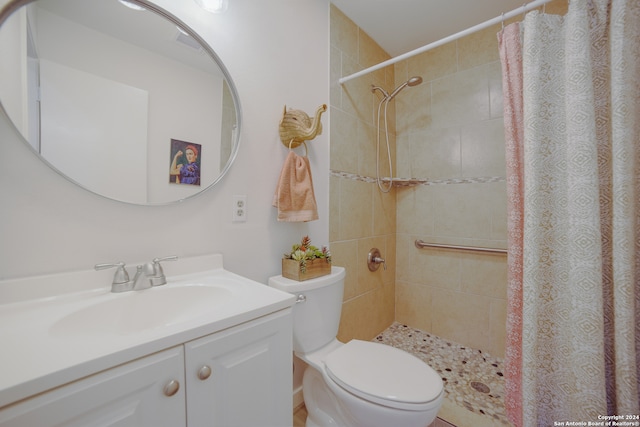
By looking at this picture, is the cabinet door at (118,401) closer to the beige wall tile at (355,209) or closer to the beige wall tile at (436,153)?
the beige wall tile at (355,209)

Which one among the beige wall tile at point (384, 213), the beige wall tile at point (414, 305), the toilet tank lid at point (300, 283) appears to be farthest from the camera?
the beige wall tile at point (414, 305)

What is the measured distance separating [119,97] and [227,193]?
48 cm

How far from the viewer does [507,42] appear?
3.53 feet

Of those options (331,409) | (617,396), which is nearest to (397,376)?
(331,409)

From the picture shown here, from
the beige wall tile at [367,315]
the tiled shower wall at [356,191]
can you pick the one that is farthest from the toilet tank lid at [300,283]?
the beige wall tile at [367,315]

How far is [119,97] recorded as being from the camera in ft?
2.84

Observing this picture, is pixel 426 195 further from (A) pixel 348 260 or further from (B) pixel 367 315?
(B) pixel 367 315

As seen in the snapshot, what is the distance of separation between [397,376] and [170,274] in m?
0.95

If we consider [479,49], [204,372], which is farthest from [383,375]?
[479,49]

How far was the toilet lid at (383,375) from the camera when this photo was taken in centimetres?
88

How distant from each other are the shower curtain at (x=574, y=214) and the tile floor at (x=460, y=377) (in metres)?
0.29

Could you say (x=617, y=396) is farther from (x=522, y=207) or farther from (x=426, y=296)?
(x=426, y=296)

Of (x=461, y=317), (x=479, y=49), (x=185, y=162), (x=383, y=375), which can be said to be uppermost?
(x=479, y=49)

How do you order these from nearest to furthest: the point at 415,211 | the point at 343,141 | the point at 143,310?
the point at 143,310 < the point at 343,141 < the point at 415,211
